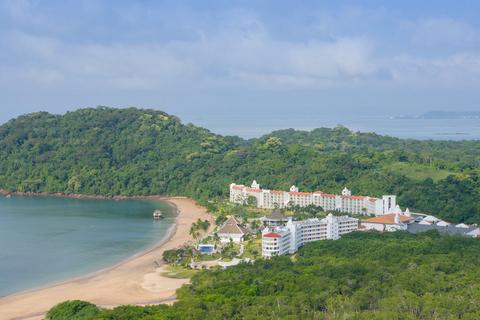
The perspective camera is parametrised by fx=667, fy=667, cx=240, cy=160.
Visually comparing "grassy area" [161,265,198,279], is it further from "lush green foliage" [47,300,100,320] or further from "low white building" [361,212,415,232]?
"low white building" [361,212,415,232]

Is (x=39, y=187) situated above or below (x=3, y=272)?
above

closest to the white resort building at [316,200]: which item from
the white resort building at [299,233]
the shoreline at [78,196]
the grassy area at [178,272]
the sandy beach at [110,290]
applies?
the white resort building at [299,233]

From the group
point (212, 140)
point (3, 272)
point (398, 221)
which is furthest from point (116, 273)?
point (212, 140)

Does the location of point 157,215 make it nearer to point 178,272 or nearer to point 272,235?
point 178,272

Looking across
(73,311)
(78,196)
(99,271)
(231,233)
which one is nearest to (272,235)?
(231,233)

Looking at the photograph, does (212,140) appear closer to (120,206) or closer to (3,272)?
(120,206)

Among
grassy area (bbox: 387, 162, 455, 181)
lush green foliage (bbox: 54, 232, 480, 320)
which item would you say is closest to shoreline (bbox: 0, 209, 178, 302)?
lush green foliage (bbox: 54, 232, 480, 320)

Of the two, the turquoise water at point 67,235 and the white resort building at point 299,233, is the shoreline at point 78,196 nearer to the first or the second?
the turquoise water at point 67,235
